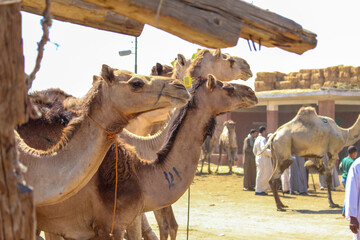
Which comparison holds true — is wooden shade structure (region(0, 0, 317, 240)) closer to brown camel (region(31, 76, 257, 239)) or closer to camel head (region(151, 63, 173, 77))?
brown camel (region(31, 76, 257, 239))

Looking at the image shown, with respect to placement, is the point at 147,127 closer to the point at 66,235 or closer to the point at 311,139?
the point at 66,235

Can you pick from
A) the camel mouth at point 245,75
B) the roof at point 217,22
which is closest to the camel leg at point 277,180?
the camel mouth at point 245,75

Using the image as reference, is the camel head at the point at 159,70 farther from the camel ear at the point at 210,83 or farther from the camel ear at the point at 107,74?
the camel ear at the point at 107,74

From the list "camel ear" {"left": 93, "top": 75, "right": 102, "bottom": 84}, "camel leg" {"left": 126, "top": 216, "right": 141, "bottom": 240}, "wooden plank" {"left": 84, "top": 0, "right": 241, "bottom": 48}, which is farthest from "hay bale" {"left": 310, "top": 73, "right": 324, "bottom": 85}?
"wooden plank" {"left": 84, "top": 0, "right": 241, "bottom": 48}

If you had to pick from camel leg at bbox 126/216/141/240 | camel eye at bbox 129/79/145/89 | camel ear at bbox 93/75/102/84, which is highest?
camel ear at bbox 93/75/102/84

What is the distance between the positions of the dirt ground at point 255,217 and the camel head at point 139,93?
5.27 metres

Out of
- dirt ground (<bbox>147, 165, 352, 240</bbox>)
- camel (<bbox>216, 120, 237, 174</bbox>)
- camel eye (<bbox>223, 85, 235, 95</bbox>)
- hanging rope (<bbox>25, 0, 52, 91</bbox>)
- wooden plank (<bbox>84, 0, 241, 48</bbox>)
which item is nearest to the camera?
hanging rope (<bbox>25, 0, 52, 91</bbox>)

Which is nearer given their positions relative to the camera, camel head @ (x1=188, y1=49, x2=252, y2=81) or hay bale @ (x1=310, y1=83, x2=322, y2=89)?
camel head @ (x1=188, y1=49, x2=252, y2=81)

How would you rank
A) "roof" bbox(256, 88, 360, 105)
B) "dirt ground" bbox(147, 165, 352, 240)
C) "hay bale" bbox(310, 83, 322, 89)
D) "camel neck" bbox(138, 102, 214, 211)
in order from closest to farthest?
"camel neck" bbox(138, 102, 214, 211) < "dirt ground" bbox(147, 165, 352, 240) < "roof" bbox(256, 88, 360, 105) < "hay bale" bbox(310, 83, 322, 89)

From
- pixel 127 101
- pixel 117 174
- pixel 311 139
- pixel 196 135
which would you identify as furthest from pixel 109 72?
pixel 311 139

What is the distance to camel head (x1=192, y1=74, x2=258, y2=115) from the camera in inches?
245

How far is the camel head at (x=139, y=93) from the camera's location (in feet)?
15.3

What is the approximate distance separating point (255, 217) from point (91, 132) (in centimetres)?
860

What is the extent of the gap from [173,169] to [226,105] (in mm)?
1102
